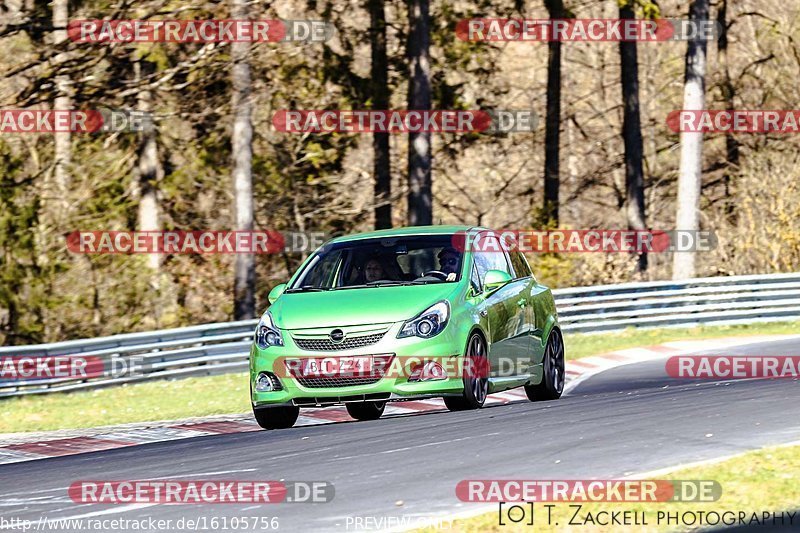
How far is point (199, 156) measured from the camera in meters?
31.5

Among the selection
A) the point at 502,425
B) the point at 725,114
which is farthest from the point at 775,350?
the point at 725,114

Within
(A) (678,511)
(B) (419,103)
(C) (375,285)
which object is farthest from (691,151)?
(A) (678,511)

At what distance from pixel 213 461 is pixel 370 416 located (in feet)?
11.2

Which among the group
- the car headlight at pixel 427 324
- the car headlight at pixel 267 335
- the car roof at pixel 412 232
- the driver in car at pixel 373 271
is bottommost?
the car headlight at pixel 267 335

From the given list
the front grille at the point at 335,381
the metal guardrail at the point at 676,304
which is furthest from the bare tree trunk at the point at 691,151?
the front grille at the point at 335,381

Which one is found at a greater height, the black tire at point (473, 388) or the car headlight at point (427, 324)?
the car headlight at point (427, 324)

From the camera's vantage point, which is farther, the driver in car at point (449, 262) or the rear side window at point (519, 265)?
the rear side window at point (519, 265)

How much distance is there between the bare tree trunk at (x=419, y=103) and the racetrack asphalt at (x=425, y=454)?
16889 mm

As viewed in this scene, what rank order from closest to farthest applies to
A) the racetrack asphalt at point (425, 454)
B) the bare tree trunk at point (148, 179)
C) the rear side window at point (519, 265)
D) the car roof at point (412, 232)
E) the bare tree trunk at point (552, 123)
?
the racetrack asphalt at point (425, 454), the car roof at point (412, 232), the rear side window at point (519, 265), the bare tree trunk at point (148, 179), the bare tree trunk at point (552, 123)

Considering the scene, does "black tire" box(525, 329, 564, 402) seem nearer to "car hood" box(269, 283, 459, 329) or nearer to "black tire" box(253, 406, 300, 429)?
"car hood" box(269, 283, 459, 329)

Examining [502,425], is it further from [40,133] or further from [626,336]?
[40,133]

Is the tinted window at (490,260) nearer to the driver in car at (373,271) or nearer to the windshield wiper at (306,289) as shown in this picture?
the driver in car at (373,271)

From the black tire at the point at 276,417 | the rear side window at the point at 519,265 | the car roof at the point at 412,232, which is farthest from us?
the rear side window at the point at 519,265

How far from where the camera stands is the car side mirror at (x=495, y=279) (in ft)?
39.3
